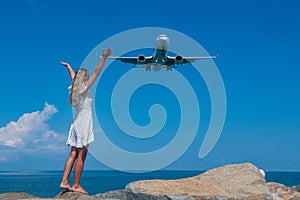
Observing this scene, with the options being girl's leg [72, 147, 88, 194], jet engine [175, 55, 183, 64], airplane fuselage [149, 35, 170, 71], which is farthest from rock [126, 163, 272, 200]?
airplane fuselage [149, 35, 170, 71]

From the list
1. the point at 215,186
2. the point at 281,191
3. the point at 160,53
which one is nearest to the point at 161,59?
the point at 160,53

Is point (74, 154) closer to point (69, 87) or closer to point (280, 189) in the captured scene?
point (69, 87)

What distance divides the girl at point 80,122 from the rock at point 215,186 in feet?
3.05

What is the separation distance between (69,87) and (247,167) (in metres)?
4.33

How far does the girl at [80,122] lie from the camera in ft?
24.2

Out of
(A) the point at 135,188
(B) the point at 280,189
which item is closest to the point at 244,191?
(A) the point at 135,188

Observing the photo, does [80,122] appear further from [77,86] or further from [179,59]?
[179,59]

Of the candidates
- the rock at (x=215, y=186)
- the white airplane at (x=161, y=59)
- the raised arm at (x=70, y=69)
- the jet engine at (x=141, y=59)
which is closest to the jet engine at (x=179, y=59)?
the white airplane at (x=161, y=59)

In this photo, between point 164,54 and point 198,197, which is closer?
point 198,197

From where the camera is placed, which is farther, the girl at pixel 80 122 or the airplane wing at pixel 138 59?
the airplane wing at pixel 138 59

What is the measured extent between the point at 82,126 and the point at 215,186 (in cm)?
257

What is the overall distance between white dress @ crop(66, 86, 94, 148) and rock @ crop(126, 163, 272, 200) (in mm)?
1071

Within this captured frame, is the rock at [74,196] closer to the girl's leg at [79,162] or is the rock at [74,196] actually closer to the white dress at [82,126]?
the girl's leg at [79,162]

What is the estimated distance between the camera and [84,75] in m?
7.42
